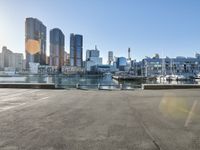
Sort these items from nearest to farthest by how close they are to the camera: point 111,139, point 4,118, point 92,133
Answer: point 111,139 < point 92,133 < point 4,118

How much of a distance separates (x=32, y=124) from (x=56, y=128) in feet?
4.08

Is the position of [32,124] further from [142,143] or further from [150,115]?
[150,115]

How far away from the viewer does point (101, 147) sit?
19.0ft

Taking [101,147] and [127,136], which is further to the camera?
[127,136]

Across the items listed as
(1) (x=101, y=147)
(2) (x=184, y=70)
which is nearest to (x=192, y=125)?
(1) (x=101, y=147)

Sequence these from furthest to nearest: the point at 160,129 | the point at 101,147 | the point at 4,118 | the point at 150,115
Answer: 1. the point at 150,115
2. the point at 4,118
3. the point at 160,129
4. the point at 101,147

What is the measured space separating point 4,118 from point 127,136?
5.76 meters

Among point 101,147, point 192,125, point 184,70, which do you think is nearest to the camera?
point 101,147

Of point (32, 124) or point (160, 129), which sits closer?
point (160, 129)

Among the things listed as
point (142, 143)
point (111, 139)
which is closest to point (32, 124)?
point (111, 139)

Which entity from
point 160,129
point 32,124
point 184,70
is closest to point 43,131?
point 32,124

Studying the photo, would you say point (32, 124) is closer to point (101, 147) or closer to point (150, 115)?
point (101, 147)

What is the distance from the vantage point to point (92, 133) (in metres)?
7.19

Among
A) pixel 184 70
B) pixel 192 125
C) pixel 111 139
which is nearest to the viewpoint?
pixel 111 139
